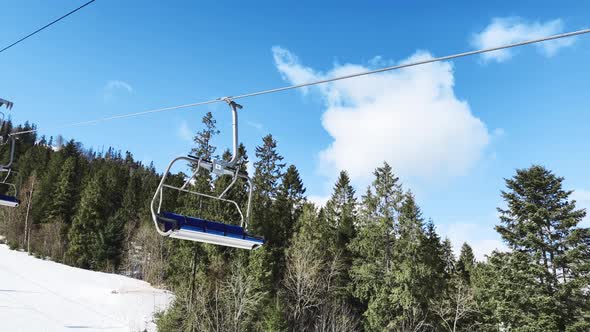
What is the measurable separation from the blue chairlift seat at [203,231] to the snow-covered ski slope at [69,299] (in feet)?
80.0

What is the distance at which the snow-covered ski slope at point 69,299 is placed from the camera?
1094 inches

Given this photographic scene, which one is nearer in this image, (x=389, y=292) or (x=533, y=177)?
(x=533, y=177)

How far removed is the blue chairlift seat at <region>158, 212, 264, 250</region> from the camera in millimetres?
5129

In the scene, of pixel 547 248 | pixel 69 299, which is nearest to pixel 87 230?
pixel 69 299

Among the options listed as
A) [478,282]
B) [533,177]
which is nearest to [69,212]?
[478,282]

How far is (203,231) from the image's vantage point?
5301 mm

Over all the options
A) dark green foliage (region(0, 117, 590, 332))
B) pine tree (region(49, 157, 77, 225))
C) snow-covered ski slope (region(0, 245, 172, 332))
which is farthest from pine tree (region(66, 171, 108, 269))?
pine tree (region(49, 157, 77, 225))

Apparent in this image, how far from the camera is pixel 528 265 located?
A: 25.4 metres

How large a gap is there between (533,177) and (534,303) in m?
8.56

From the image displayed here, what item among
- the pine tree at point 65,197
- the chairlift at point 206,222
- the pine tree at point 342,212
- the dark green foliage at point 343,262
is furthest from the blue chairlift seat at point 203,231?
the pine tree at point 65,197

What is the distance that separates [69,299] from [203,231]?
1372 inches

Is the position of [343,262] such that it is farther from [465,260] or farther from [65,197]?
[65,197]

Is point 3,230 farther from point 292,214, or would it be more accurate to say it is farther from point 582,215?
point 582,215

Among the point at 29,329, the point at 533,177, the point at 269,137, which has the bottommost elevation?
the point at 29,329
